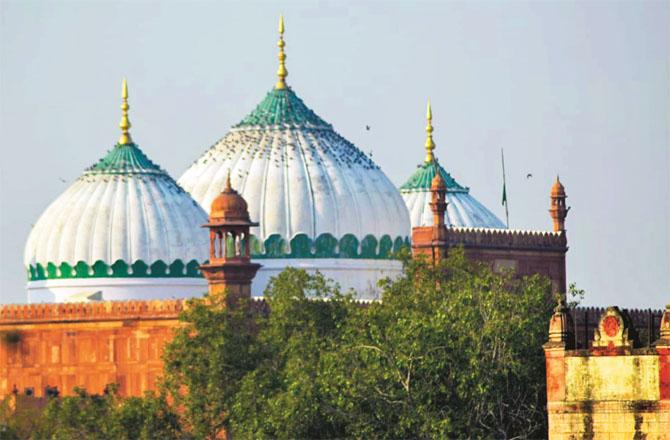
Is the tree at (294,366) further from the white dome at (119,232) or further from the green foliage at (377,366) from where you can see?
the white dome at (119,232)

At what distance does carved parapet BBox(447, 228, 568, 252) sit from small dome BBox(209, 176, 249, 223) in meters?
5.06

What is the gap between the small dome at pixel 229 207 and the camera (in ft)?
230

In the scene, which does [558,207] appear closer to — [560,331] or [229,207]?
[229,207]

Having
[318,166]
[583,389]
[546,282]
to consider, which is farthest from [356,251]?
[583,389]

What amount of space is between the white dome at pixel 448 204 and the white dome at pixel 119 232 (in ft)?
31.9

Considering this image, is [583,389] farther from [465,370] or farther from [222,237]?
[222,237]

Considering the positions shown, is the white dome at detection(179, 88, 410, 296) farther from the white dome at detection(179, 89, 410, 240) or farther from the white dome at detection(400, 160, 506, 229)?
the white dome at detection(400, 160, 506, 229)

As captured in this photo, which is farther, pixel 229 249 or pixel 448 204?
pixel 448 204

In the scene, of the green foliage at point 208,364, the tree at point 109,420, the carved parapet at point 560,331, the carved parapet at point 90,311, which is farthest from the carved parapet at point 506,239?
the carved parapet at point 560,331

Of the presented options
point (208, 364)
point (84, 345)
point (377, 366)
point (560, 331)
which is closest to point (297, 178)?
point (84, 345)

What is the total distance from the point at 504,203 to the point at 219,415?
17.2 m

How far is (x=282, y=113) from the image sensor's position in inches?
3041

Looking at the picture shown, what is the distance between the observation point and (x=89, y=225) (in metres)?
73.4

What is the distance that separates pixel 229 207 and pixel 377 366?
1143 centimetres
